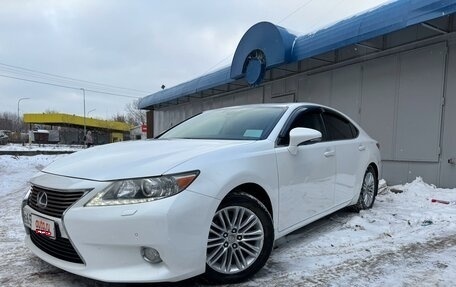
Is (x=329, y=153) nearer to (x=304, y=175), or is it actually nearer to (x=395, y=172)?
(x=304, y=175)

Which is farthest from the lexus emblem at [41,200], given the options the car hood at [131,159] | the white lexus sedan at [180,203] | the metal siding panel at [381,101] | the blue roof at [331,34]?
the metal siding panel at [381,101]

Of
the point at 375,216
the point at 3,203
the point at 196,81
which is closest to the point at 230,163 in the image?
the point at 375,216

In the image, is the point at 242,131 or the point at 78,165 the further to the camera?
the point at 242,131

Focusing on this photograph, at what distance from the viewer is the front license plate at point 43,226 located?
2754 millimetres

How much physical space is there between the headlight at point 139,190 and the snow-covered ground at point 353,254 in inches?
29.5

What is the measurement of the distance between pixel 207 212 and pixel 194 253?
0.96ft

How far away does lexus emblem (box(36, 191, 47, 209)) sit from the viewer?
9.43 ft

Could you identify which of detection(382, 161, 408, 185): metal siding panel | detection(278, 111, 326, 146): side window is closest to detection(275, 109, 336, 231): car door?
detection(278, 111, 326, 146): side window

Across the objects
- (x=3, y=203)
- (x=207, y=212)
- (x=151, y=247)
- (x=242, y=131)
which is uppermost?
(x=242, y=131)

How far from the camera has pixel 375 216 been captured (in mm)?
5184

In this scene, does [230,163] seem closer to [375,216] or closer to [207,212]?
[207,212]

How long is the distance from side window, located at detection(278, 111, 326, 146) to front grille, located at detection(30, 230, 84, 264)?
195 cm

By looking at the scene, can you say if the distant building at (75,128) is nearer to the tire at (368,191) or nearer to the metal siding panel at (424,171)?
the metal siding panel at (424,171)

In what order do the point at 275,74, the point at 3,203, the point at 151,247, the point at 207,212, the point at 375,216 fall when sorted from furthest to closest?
the point at 275,74, the point at 3,203, the point at 375,216, the point at 207,212, the point at 151,247
